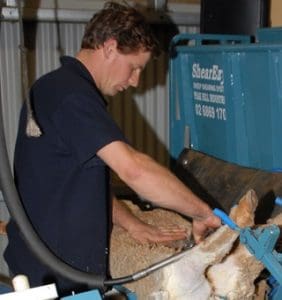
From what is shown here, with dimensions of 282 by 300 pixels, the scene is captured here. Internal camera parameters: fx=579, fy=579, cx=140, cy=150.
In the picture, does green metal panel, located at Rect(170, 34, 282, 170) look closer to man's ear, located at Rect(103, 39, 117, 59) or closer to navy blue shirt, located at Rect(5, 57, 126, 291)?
man's ear, located at Rect(103, 39, 117, 59)

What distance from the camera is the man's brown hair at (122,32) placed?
1.67 metres

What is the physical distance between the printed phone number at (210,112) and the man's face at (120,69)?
84cm

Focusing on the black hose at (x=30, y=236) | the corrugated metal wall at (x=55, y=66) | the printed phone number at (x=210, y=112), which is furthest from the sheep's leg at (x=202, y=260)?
the corrugated metal wall at (x=55, y=66)

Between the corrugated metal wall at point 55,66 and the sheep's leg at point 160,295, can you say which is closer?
the sheep's leg at point 160,295

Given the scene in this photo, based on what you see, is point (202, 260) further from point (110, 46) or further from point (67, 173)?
point (110, 46)

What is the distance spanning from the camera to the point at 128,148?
152 cm

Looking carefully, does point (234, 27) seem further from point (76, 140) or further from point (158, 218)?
point (76, 140)

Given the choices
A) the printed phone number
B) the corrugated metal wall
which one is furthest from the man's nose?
the corrugated metal wall

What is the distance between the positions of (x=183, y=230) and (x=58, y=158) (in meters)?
0.55

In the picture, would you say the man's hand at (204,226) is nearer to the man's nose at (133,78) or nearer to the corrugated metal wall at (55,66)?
the man's nose at (133,78)

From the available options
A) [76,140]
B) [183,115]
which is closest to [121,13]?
[76,140]

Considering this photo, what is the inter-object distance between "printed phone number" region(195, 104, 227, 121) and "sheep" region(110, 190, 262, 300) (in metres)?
0.92

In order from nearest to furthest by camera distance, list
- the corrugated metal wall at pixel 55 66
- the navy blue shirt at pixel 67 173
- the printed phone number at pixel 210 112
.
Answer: the navy blue shirt at pixel 67 173 < the printed phone number at pixel 210 112 < the corrugated metal wall at pixel 55 66

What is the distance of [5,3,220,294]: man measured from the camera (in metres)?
1.52
